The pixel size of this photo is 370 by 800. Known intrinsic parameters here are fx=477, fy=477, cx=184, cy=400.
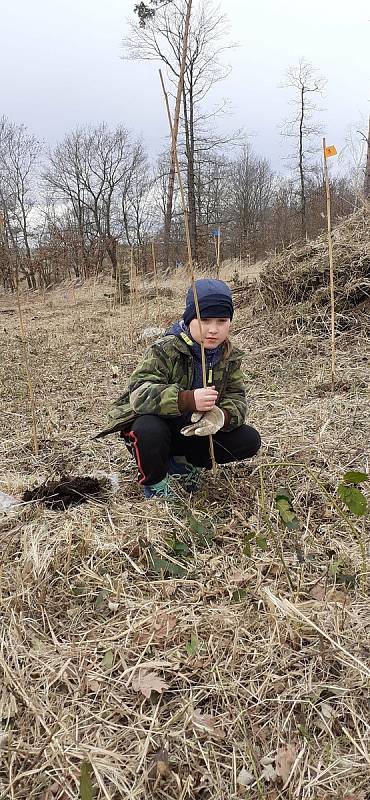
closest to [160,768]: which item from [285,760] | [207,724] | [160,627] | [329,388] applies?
[207,724]

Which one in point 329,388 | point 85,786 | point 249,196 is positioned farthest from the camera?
point 249,196

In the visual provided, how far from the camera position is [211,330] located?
1.86m

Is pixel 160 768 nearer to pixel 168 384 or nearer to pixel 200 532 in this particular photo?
pixel 200 532

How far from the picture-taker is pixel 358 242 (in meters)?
4.77

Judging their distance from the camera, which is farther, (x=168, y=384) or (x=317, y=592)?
(x=168, y=384)

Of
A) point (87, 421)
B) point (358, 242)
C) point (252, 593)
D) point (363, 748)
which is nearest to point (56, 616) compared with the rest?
point (252, 593)

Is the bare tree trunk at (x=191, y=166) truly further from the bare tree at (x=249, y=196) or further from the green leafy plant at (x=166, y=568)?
the green leafy plant at (x=166, y=568)

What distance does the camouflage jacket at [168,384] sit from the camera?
1871 mm

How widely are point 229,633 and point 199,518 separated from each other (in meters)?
0.58

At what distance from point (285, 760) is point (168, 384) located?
127 cm

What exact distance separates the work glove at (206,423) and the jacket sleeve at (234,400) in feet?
0.41

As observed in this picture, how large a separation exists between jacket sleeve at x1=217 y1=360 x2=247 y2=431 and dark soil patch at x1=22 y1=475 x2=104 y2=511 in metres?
0.66

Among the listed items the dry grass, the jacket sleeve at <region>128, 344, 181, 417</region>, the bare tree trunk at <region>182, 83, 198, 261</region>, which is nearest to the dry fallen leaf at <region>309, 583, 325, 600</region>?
the jacket sleeve at <region>128, 344, 181, 417</region>

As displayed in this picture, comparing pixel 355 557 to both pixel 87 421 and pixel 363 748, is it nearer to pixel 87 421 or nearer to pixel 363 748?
pixel 363 748
